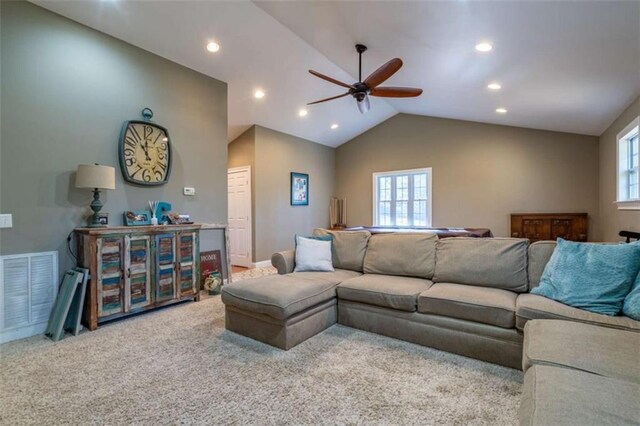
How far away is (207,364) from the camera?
238 cm

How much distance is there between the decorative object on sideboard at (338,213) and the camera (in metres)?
8.29

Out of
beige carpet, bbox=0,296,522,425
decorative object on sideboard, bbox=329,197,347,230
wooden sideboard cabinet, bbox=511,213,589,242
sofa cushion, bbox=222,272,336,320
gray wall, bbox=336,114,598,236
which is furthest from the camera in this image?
decorative object on sideboard, bbox=329,197,347,230

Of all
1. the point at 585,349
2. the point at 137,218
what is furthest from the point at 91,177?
the point at 585,349

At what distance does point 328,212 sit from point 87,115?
5720 millimetres

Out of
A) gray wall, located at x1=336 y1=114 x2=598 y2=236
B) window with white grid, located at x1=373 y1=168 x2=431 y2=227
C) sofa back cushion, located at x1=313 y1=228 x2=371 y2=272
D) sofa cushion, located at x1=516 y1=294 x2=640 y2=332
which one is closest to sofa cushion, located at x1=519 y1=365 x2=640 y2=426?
sofa cushion, located at x1=516 y1=294 x2=640 y2=332

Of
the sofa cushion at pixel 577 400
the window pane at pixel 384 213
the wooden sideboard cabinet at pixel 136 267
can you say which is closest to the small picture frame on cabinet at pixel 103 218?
the wooden sideboard cabinet at pixel 136 267

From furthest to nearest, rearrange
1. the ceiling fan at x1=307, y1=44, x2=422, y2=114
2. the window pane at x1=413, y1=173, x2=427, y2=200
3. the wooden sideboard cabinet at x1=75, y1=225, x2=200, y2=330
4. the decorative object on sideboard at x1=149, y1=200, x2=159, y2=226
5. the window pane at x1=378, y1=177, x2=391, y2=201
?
the window pane at x1=378, y1=177, x2=391, y2=201
the window pane at x1=413, y1=173, x2=427, y2=200
the decorative object on sideboard at x1=149, y1=200, x2=159, y2=226
the ceiling fan at x1=307, y1=44, x2=422, y2=114
the wooden sideboard cabinet at x1=75, y1=225, x2=200, y2=330

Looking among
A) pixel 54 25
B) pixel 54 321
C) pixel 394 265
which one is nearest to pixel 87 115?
pixel 54 25

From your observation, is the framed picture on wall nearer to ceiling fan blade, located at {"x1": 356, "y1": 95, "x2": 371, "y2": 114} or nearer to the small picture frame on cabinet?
ceiling fan blade, located at {"x1": 356, "y1": 95, "x2": 371, "y2": 114}

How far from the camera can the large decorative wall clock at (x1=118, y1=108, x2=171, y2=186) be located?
3.70 m

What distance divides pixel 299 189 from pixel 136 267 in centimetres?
435

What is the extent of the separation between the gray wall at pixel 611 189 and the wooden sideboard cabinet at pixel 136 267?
17.6 feet

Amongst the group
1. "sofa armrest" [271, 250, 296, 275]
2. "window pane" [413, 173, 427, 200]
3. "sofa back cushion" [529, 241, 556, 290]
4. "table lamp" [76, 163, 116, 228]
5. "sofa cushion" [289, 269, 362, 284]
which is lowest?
"sofa cushion" [289, 269, 362, 284]

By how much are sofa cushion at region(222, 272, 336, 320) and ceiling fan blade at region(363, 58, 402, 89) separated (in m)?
2.27
